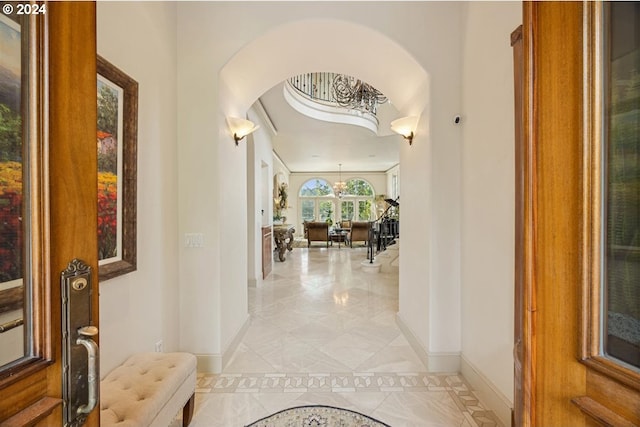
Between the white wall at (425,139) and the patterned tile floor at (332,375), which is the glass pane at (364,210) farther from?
the white wall at (425,139)

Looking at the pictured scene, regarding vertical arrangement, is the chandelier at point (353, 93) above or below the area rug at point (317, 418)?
above

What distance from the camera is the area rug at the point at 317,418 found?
1.84 metres

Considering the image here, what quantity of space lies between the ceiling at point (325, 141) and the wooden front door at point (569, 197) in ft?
8.81

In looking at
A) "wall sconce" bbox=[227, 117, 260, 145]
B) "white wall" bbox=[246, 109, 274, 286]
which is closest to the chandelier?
"white wall" bbox=[246, 109, 274, 286]

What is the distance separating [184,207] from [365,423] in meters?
2.15

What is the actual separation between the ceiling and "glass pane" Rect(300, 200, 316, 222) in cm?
196

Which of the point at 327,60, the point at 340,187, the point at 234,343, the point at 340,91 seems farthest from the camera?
the point at 340,187

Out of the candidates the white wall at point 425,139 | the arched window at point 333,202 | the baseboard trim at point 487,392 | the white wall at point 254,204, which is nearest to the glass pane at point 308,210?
the arched window at point 333,202

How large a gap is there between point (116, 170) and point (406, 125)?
251cm

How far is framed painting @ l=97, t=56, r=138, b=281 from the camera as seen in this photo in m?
1.67

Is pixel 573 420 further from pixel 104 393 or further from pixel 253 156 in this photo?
pixel 253 156

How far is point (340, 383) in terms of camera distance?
7.47 feet

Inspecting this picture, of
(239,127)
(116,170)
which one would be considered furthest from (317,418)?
(239,127)

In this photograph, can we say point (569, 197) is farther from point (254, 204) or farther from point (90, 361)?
point (254, 204)
